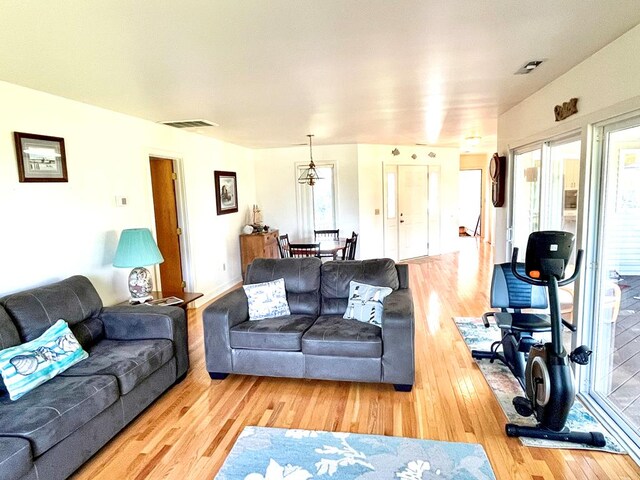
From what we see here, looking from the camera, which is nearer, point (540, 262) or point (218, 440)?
point (540, 262)

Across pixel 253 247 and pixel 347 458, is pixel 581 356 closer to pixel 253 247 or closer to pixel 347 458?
pixel 347 458

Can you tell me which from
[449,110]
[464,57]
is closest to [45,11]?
[464,57]

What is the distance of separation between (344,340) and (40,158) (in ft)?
8.95

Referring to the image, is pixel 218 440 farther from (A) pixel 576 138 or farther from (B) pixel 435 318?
(A) pixel 576 138

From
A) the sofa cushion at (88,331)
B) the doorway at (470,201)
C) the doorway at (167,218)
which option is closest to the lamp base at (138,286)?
the sofa cushion at (88,331)

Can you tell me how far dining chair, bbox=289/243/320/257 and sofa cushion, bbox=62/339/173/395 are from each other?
8.51 feet

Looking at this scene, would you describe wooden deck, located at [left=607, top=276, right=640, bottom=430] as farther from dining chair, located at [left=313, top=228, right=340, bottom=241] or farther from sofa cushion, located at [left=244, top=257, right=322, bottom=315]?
dining chair, located at [left=313, top=228, right=340, bottom=241]

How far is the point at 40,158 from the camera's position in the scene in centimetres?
302

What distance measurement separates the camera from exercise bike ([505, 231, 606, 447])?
6.95ft

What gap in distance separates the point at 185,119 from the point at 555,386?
13.5 feet

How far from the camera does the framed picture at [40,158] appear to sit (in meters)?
2.86

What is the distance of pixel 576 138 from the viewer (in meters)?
2.98

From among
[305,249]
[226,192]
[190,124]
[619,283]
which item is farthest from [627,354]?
[226,192]

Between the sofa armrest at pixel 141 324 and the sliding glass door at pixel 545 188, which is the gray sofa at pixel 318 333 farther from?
the sliding glass door at pixel 545 188
